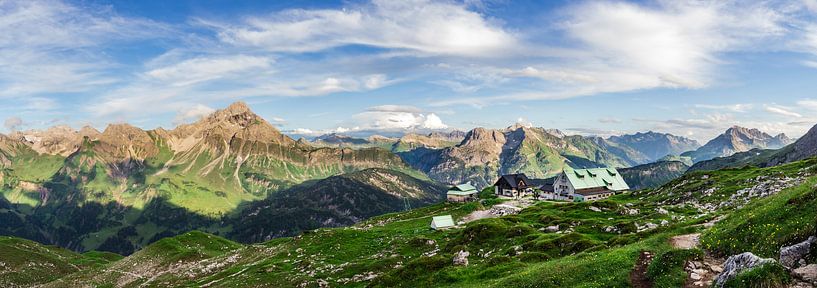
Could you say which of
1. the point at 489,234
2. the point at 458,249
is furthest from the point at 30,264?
the point at 489,234

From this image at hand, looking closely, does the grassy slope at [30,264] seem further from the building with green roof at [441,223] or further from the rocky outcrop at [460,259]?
the rocky outcrop at [460,259]

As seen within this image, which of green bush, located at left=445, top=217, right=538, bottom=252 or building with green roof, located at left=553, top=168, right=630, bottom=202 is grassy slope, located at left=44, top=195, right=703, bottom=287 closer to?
green bush, located at left=445, top=217, right=538, bottom=252

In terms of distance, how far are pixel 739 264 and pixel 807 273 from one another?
2.47m

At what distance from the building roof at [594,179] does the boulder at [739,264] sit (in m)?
118

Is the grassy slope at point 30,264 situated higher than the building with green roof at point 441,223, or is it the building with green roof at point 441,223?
the building with green roof at point 441,223

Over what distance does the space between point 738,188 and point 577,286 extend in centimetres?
6115

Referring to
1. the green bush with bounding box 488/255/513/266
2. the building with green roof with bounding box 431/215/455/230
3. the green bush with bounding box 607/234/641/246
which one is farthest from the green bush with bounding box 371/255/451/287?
the building with green roof with bounding box 431/215/455/230

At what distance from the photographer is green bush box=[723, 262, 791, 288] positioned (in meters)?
18.7

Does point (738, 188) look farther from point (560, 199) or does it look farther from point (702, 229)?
point (560, 199)

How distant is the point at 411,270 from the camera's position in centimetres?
5234

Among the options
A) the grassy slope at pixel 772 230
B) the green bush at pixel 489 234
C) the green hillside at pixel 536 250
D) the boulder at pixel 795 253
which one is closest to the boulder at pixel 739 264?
the green hillside at pixel 536 250

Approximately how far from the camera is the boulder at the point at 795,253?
827 inches

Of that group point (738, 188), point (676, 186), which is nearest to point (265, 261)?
point (738, 188)

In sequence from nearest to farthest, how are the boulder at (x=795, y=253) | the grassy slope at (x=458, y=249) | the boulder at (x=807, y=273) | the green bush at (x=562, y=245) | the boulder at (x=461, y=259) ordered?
the boulder at (x=807, y=273) → the boulder at (x=795, y=253) → the grassy slope at (x=458, y=249) → the green bush at (x=562, y=245) → the boulder at (x=461, y=259)
